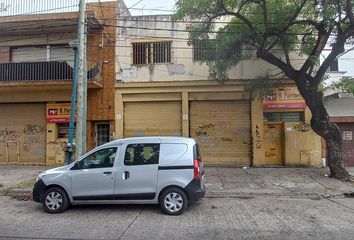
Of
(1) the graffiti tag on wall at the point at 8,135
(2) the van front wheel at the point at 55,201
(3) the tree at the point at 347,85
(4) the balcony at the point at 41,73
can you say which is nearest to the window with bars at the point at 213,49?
(3) the tree at the point at 347,85

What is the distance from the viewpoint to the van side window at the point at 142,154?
955 cm

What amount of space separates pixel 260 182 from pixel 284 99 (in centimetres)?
561

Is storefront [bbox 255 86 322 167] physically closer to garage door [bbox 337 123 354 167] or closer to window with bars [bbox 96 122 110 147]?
garage door [bbox 337 123 354 167]

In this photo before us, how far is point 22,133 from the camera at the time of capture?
64.5ft

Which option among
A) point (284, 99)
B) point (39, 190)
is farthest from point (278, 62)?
point (39, 190)

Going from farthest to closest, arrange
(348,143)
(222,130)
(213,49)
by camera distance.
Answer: (222,130) < (348,143) < (213,49)

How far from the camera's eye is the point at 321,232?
7.65m

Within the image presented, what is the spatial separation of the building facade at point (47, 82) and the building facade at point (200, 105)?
2.77 ft

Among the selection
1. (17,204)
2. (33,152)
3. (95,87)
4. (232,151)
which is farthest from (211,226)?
(33,152)

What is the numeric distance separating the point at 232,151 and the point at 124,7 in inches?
361

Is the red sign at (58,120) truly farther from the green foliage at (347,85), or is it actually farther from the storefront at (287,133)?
the green foliage at (347,85)

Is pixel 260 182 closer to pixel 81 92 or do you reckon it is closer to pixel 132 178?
pixel 132 178

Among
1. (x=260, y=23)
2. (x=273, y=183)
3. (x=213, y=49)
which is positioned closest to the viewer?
(x=273, y=183)

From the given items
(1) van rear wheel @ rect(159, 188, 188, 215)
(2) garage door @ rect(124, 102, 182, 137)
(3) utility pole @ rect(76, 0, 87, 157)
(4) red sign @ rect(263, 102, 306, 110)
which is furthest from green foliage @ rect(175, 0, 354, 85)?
(1) van rear wheel @ rect(159, 188, 188, 215)
